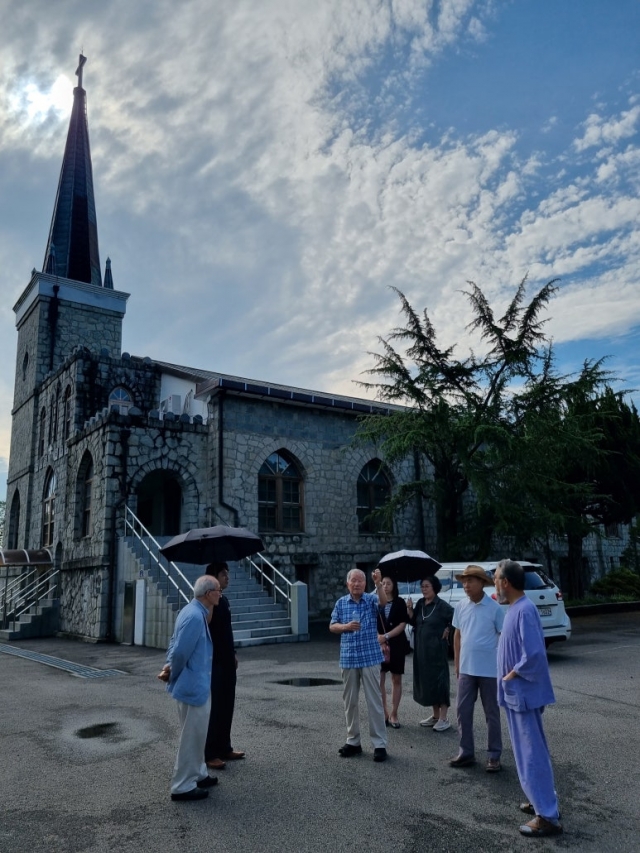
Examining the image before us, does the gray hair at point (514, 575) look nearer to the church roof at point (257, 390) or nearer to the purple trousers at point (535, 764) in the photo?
the purple trousers at point (535, 764)

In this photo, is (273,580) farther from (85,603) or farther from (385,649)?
(385,649)

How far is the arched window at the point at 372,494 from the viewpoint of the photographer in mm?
22000

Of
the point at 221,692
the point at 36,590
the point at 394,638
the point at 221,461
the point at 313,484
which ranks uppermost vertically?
the point at 221,461

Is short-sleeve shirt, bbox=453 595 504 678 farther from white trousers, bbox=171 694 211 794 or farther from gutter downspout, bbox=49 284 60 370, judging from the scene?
gutter downspout, bbox=49 284 60 370

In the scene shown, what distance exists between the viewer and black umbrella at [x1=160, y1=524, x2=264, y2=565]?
326 inches

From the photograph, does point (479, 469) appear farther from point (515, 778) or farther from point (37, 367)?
point (37, 367)

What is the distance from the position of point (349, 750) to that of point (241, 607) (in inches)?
383

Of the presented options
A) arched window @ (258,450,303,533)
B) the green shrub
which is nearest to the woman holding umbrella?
arched window @ (258,450,303,533)

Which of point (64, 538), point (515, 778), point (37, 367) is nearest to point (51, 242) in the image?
point (37, 367)

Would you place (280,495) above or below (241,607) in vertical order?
above

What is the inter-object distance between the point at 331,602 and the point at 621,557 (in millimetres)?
18537

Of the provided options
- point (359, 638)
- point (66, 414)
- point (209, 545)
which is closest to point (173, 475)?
point (66, 414)

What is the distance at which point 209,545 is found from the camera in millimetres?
8578

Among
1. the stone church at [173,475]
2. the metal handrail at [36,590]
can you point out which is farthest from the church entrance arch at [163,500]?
the metal handrail at [36,590]
